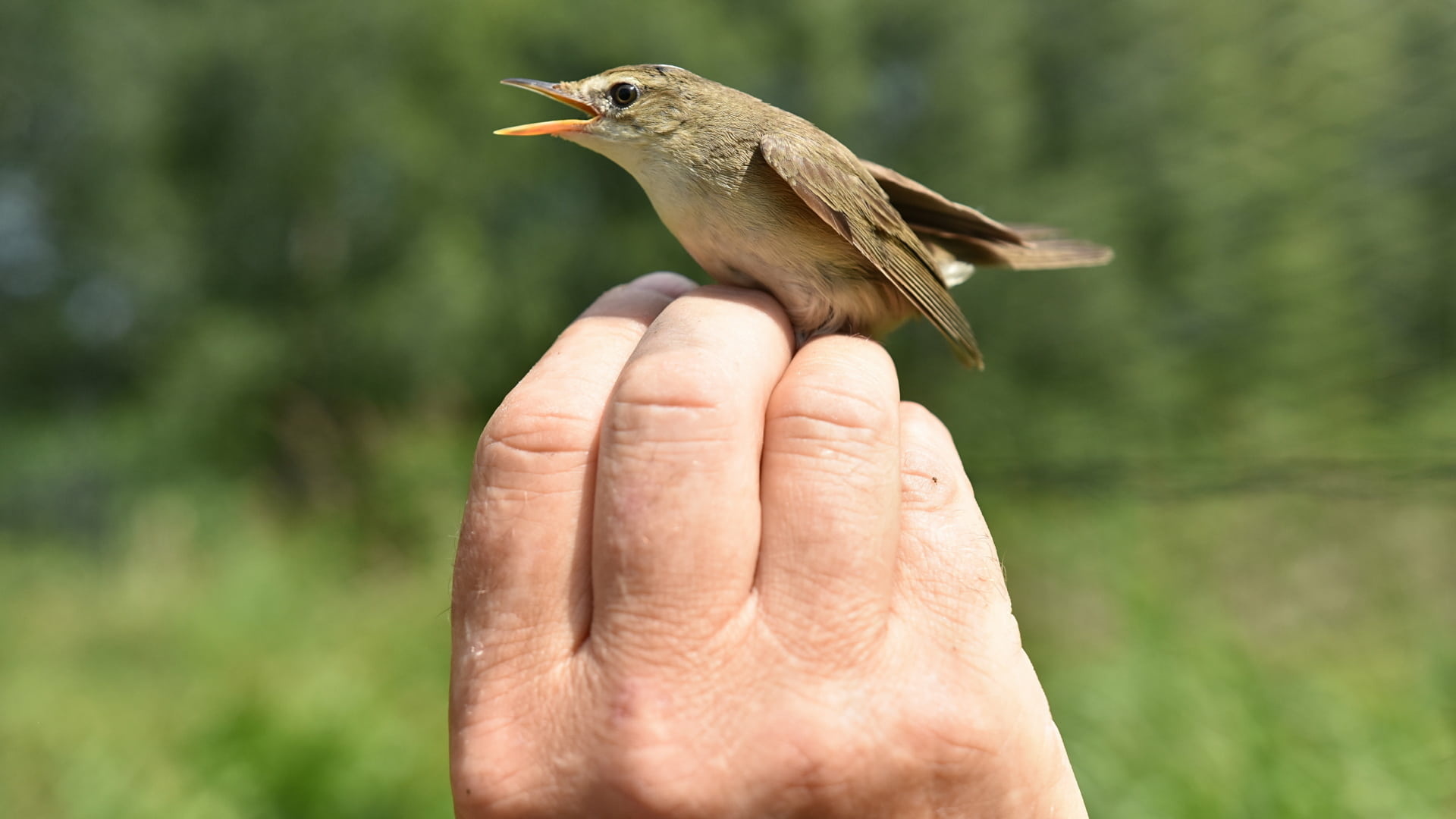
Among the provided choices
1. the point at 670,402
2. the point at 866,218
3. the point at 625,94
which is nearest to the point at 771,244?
the point at 866,218

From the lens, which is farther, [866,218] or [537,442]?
[866,218]

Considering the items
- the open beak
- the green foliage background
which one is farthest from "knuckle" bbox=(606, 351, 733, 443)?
the green foliage background

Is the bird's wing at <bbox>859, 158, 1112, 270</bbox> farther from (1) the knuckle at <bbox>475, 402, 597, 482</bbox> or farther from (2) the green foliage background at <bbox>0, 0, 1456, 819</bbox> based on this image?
(2) the green foliage background at <bbox>0, 0, 1456, 819</bbox>

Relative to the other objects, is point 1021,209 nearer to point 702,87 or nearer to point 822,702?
point 702,87

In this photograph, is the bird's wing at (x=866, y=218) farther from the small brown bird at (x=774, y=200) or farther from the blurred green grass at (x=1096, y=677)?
the blurred green grass at (x=1096, y=677)

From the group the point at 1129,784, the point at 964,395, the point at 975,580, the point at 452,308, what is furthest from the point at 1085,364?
the point at 452,308

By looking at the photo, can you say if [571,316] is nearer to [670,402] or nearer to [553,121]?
[553,121]

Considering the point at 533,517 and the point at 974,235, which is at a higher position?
the point at 974,235

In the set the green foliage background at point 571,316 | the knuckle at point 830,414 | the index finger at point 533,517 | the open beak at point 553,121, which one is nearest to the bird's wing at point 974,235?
the open beak at point 553,121
